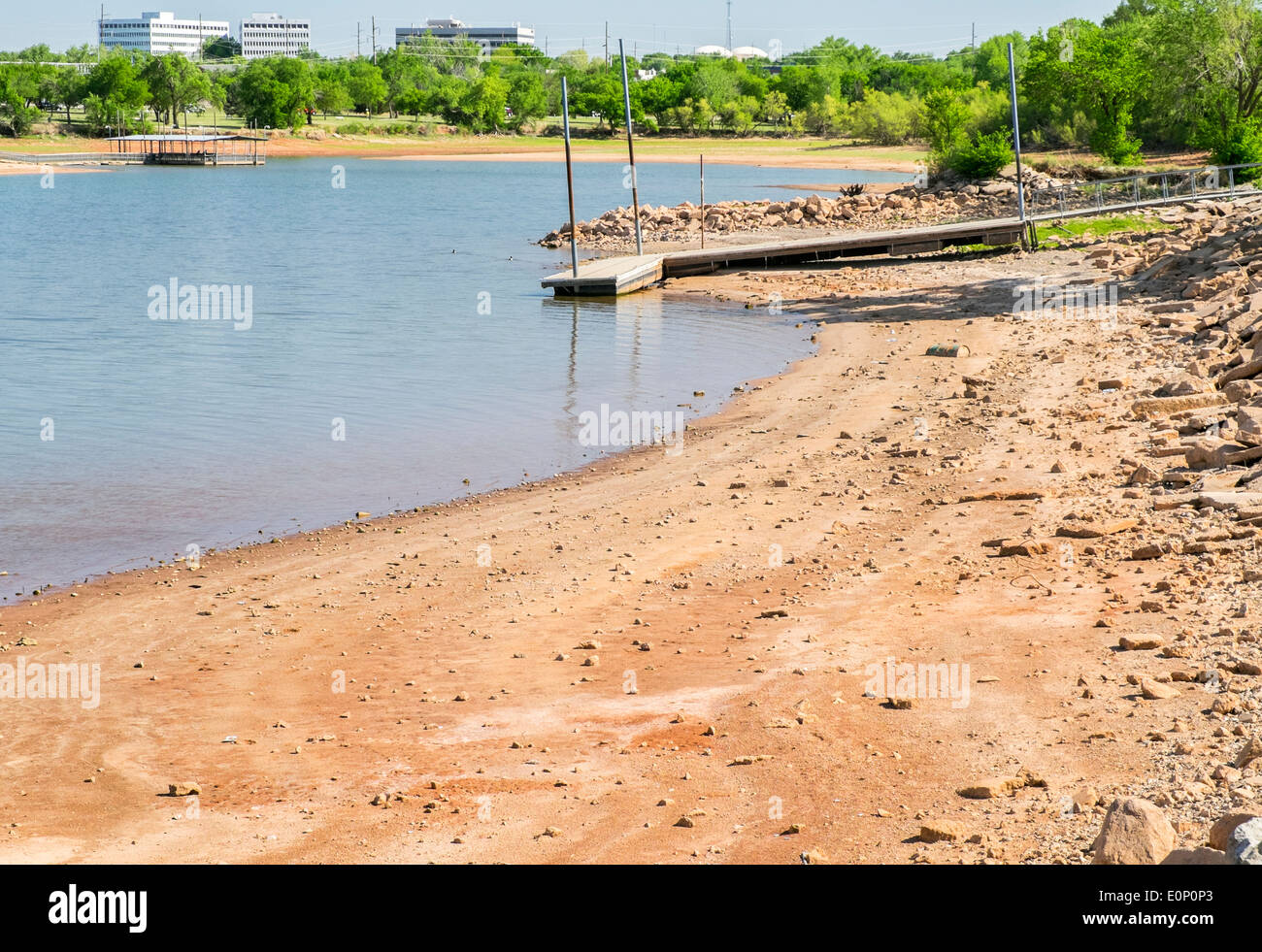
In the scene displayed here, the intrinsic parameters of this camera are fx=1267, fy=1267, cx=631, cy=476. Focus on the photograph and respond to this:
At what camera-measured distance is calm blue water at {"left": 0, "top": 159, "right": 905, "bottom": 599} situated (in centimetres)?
1684

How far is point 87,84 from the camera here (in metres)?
156

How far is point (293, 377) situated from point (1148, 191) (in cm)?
3180

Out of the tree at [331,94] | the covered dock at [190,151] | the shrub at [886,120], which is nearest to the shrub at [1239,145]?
the shrub at [886,120]

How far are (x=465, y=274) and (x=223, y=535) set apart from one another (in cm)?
3156

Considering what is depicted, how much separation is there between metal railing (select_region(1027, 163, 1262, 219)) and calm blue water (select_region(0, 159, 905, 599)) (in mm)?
16249

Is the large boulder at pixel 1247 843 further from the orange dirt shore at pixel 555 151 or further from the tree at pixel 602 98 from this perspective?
the tree at pixel 602 98

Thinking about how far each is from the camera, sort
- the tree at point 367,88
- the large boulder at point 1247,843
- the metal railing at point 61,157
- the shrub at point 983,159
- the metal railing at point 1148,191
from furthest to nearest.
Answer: the tree at point 367,88 < the metal railing at point 61,157 < the shrub at point 983,159 < the metal railing at point 1148,191 < the large boulder at point 1247,843

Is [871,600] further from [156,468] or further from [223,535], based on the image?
[156,468]

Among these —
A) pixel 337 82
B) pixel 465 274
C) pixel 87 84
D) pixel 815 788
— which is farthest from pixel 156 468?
pixel 337 82

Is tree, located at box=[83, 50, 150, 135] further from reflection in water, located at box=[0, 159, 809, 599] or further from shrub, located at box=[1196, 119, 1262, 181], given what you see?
shrub, located at box=[1196, 119, 1262, 181]

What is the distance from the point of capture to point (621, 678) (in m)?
9.96

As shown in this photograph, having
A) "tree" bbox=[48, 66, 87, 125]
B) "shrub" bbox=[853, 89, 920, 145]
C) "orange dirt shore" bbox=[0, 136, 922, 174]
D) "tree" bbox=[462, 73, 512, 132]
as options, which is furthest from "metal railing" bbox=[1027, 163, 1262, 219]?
"tree" bbox=[48, 66, 87, 125]

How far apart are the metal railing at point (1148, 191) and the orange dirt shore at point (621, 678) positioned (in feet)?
93.7

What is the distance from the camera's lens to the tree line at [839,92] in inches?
2360
